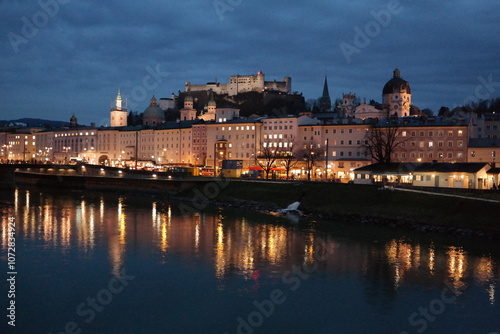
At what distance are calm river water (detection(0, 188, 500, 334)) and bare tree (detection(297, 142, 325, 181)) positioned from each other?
41.1m

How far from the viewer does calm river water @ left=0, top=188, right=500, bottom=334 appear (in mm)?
17594

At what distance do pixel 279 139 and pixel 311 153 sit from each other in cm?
1174

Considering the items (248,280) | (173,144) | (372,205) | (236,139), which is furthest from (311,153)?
(248,280)

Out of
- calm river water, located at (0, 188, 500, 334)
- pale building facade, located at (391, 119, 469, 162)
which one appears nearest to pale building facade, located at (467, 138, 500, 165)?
pale building facade, located at (391, 119, 469, 162)

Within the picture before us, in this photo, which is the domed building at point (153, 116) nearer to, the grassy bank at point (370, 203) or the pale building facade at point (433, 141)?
the pale building facade at point (433, 141)

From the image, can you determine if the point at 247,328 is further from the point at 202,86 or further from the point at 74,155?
the point at 202,86

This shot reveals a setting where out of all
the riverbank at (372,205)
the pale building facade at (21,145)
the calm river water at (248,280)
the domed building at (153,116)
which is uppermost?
the domed building at (153,116)

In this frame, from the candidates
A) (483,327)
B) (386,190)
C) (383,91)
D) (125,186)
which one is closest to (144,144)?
(125,186)

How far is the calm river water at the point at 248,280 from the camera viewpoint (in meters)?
17.6

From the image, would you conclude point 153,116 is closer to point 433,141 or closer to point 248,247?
point 433,141

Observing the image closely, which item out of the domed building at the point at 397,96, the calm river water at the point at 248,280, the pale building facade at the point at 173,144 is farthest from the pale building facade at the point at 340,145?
the calm river water at the point at 248,280

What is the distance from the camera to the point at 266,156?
81.0m

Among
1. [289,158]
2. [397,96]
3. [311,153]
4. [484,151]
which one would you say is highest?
[397,96]

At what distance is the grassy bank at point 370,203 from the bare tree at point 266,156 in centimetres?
2244
